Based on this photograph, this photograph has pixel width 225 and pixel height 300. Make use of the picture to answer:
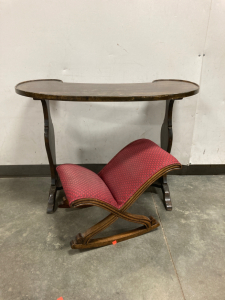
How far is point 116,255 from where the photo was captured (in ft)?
5.51

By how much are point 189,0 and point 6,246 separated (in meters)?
2.40

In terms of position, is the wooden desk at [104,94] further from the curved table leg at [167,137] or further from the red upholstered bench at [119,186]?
the red upholstered bench at [119,186]

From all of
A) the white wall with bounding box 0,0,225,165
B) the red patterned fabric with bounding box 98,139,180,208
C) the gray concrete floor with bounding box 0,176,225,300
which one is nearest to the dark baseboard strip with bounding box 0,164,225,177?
the white wall with bounding box 0,0,225,165

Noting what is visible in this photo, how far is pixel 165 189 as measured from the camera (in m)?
2.23

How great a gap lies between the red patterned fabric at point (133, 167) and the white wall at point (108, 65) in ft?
1.66

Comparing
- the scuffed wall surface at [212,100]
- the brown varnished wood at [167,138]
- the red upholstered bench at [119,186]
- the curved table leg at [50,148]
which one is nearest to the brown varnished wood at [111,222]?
the red upholstered bench at [119,186]

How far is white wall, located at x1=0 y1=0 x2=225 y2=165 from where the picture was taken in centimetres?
205

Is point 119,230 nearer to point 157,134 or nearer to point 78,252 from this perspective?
point 78,252

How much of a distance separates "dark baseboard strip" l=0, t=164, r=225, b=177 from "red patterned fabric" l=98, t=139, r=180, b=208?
24.9 inches

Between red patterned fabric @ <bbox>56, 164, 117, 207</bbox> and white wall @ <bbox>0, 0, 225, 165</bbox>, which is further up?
white wall @ <bbox>0, 0, 225, 165</bbox>

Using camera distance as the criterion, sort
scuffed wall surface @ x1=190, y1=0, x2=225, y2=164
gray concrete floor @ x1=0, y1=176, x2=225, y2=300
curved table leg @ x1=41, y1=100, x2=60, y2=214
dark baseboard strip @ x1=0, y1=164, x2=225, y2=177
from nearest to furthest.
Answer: gray concrete floor @ x1=0, y1=176, x2=225, y2=300 < curved table leg @ x1=41, y1=100, x2=60, y2=214 < scuffed wall surface @ x1=190, y1=0, x2=225, y2=164 < dark baseboard strip @ x1=0, y1=164, x2=225, y2=177

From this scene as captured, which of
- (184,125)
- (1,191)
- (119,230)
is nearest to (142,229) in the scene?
(119,230)

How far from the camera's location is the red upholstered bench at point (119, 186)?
1571 mm

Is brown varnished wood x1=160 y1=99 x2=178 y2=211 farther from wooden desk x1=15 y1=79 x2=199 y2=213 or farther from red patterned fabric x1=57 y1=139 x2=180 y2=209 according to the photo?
red patterned fabric x1=57 y1=139 x2=180 y2=209
